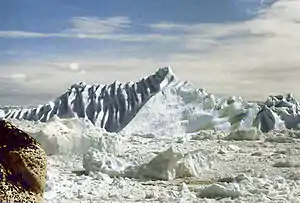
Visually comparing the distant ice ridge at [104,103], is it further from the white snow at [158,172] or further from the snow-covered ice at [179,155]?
the white snow at [158,172]

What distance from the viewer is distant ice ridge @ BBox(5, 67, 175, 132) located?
20.2 m

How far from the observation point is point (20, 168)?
356cm

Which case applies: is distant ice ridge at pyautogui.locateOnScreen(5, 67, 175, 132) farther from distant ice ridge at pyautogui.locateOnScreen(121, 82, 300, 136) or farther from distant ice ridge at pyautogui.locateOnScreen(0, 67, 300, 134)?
distant ice ridge at pyautogui.locateOnScreen(121, 82, 300, 136)

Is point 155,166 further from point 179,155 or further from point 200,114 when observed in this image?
point 200,114

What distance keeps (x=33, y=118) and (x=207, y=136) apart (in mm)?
7220

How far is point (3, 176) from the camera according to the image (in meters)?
3.44

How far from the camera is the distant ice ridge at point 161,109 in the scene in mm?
19344

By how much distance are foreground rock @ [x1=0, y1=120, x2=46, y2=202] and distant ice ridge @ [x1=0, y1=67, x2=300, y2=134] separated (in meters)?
14.9

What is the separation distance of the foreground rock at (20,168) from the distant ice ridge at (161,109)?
1491 centimetres

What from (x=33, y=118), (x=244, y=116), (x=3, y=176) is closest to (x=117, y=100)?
(x=33, y=118)

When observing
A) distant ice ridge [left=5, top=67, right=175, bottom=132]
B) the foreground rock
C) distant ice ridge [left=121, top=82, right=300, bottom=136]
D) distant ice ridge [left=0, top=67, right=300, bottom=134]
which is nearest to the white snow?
the foreground rock

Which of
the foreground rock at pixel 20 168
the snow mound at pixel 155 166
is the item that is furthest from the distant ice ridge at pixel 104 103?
the foreground rock at pixel 20 168

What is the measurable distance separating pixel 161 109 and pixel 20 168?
16.5 m

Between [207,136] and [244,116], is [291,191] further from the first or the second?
[244,116]
